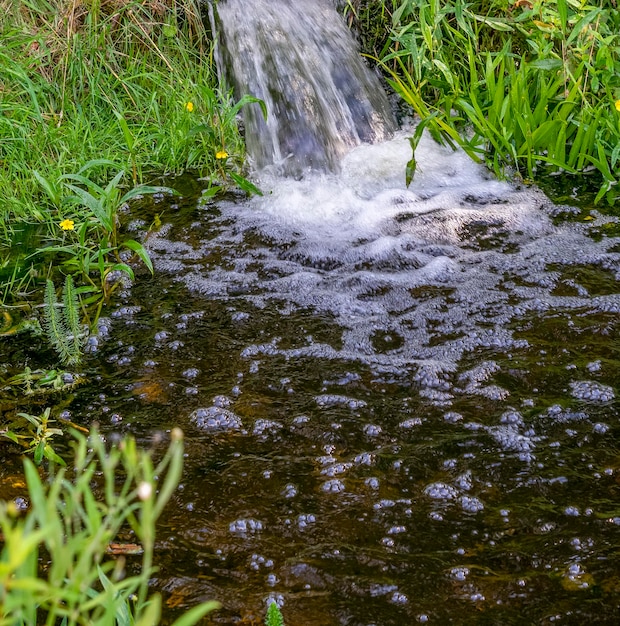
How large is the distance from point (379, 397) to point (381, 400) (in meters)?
0.02

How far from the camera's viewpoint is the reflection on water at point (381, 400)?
5.31ft

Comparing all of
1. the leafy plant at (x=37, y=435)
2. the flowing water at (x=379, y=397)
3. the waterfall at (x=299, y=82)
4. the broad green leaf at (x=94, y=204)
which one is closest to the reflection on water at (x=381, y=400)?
the flowing water at (x=379, y=397)

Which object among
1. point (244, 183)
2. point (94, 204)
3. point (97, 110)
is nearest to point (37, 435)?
point (94, 204)

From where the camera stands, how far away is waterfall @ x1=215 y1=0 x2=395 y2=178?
4145 millimetres

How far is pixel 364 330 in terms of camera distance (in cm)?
264

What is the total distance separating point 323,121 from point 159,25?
116 cm

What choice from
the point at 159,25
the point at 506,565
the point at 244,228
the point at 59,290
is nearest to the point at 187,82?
the point at 159,25

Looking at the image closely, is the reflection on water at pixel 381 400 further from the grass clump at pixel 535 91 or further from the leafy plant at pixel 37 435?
the grass clump at pixel 535 91

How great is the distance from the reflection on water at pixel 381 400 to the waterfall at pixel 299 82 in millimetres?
582

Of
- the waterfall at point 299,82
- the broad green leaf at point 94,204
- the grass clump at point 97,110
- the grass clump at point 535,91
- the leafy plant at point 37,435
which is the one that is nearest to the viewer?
the leafy plant at point 37,435

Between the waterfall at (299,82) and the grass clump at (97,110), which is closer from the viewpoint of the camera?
the grass clump at (97,110)

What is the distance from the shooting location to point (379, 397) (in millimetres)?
2273

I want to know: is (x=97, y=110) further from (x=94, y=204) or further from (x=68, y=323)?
(x=68, y=323)

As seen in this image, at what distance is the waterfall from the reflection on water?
1.91 feet
